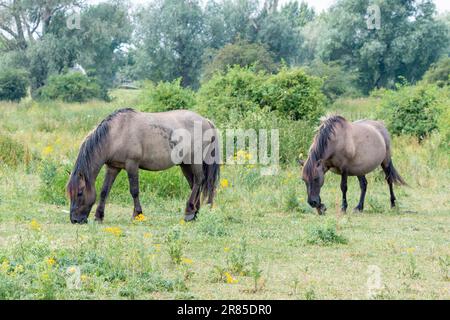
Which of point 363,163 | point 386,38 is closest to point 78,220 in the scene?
point 363,163

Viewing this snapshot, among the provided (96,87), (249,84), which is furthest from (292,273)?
(96,87)

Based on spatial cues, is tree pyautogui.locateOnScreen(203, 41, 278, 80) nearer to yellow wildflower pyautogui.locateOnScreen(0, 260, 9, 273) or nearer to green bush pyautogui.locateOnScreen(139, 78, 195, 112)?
green bush pyautogui.locateOnScreen(139, 78, 195, 112)

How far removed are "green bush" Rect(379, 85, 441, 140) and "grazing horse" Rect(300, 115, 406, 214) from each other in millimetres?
8234

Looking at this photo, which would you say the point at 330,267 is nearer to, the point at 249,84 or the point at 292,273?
the point at 292,273

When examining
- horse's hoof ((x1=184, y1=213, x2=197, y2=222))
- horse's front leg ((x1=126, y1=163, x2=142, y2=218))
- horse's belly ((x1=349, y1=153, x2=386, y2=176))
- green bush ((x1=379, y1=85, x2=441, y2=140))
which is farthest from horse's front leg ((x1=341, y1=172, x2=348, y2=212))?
green bush ((x1=379, y1=85, x2=441, y2=140))

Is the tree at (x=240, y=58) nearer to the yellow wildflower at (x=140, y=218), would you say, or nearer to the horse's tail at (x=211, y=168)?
the horse's tail at (x=211, y=168)

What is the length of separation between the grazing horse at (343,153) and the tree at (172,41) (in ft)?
125

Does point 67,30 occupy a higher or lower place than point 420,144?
higher

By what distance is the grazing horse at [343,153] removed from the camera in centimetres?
1238

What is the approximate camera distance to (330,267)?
8.28m

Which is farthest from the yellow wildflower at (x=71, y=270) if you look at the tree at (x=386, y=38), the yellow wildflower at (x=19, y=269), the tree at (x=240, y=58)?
the tree at (x=386, y=38)

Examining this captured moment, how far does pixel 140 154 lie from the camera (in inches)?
448

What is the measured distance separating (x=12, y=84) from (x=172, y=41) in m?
13.2

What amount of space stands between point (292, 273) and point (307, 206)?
4888 mm
